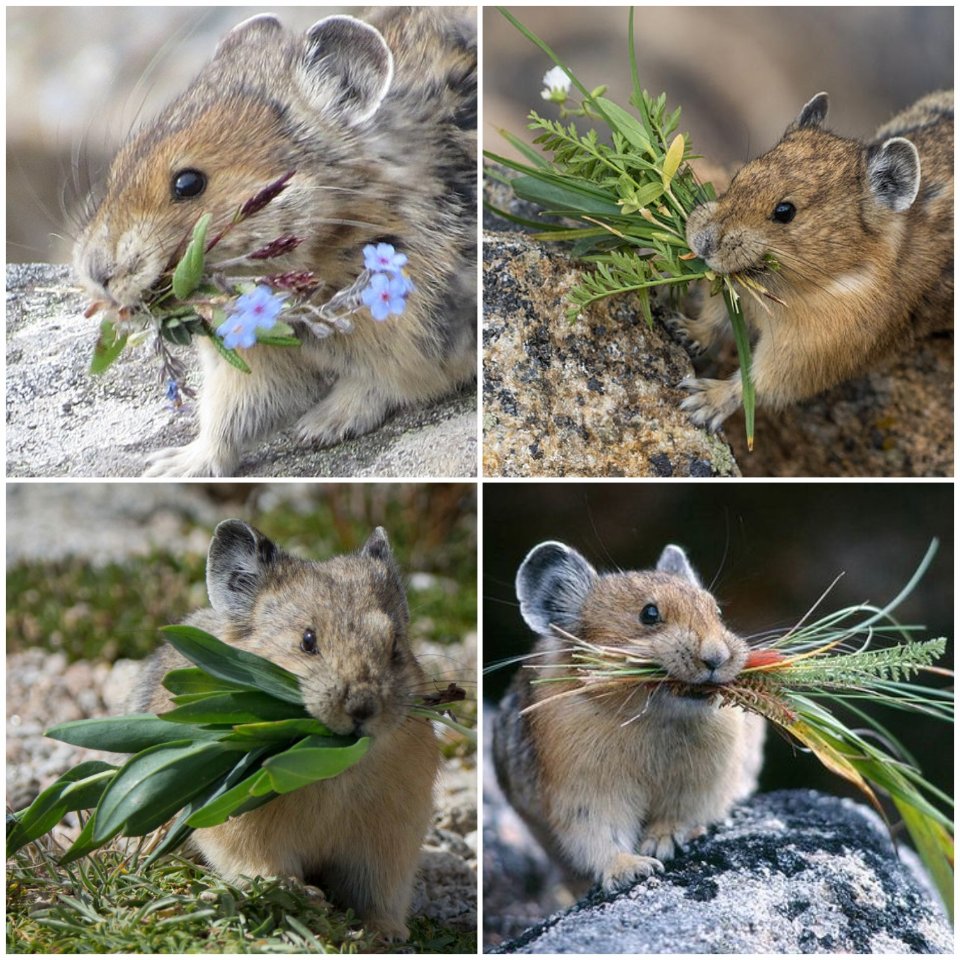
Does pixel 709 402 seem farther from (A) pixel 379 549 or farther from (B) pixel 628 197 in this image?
(A) pixel 379 549

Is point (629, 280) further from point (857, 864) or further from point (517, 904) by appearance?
point (517, 904)

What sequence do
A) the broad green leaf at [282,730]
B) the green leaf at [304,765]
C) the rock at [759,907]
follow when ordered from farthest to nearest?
the rock at [759,907], the broad green leaf at [282,730], the green leaf at [304,765]

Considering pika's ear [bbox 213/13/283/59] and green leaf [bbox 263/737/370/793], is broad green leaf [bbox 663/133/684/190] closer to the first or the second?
pika's ear [bbox 213/13/283/59]

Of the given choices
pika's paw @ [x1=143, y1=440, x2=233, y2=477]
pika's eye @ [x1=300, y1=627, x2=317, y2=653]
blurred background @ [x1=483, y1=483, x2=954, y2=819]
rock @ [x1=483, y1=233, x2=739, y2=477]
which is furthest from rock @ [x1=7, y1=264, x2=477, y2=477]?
pika's eye @ [x1=300, y1=627, x2=317, y2=653]

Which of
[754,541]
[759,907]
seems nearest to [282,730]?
[759,907]

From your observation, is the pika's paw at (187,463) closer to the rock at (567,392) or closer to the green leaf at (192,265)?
the green leaf at (192,265)

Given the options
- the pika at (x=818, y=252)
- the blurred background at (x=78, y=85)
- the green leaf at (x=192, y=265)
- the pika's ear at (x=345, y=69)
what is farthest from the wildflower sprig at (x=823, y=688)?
the blurred background at (x=78, y=85)
